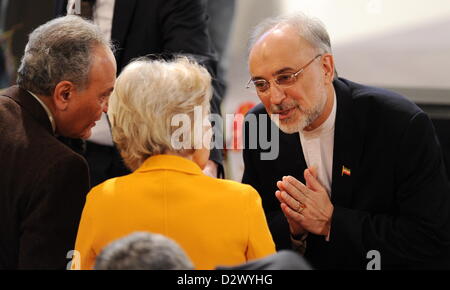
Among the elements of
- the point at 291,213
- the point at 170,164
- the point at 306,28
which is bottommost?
the point at 291,213

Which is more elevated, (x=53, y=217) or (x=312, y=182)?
(x=312, y=182)

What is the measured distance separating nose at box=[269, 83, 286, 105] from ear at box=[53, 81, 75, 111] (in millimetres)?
656

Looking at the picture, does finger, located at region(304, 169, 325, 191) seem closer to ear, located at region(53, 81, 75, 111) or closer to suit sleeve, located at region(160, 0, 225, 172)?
suit sleeve, located at region(160, 0, 225, 172)

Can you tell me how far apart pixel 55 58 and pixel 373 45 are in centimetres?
192

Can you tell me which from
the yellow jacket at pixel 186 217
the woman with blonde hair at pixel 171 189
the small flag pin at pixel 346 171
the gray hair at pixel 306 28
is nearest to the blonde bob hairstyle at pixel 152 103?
the woman with blonde hair at pixel 171 189

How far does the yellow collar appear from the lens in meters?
2.11

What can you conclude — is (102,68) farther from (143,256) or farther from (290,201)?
(143,256)

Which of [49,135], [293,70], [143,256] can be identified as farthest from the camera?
[293,70]

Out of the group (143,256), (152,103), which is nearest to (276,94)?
(152,103)

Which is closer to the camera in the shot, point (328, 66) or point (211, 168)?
point (328, 66)

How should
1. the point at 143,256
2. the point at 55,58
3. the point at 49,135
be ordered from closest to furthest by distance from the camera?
the point at 143,256
the point at 49,135
the point at 55,58

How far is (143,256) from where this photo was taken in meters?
1.48
